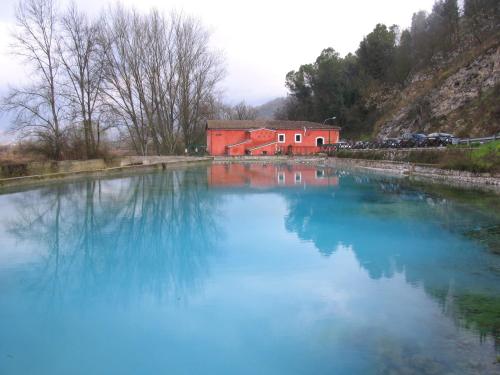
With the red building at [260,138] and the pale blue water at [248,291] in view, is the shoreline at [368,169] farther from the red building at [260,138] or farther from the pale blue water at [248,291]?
the red building at [260,138]

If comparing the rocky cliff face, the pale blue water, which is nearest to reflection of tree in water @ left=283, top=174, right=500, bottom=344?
the pale blue water

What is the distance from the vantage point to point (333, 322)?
485cm

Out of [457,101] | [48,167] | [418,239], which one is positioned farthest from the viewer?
[457,101]

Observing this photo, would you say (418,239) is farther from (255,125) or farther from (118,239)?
(255,125)

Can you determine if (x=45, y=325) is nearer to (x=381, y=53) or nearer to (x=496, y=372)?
(x=496, y=372)

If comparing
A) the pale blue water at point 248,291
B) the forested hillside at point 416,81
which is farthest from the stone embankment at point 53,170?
the forested hillside at point 416,81

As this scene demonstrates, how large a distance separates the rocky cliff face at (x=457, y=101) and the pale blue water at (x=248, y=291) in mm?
16258

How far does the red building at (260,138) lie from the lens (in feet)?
143

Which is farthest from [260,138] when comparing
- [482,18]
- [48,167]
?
[48,167]

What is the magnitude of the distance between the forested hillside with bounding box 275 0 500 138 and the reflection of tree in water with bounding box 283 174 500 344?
547 inches

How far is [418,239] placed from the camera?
28.6 ft

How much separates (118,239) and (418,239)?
21.1 feet

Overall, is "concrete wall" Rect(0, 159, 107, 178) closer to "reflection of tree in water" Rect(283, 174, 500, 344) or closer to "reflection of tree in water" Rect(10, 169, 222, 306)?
"reflection of tree in water" Rect(10, 169, 222, 306)

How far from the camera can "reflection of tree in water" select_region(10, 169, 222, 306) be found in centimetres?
634
